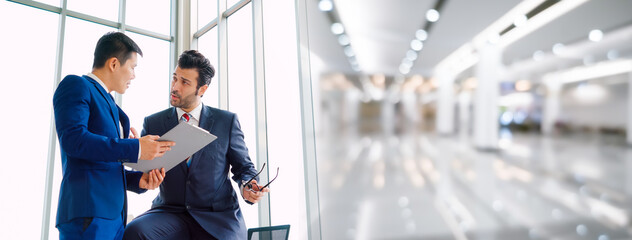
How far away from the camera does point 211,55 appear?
3725mm

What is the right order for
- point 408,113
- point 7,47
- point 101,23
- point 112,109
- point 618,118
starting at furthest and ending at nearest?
point 101,23
point 7,47
point 112,109
point 408,113
point 618,118

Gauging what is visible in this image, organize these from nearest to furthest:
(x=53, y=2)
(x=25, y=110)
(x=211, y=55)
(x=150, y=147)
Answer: (x=150, y=147) → (x=25, y=110) → (x=53, y=2) → (x=211, y=55)

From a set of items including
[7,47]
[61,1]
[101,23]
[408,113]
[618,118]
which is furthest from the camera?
[101,23]

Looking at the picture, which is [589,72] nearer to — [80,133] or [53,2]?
[80,133]

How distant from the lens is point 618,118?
0.47 m

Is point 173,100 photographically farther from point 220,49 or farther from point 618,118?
point 220,49

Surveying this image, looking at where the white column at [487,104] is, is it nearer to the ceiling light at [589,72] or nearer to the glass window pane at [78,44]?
the ceiling light at [589,72]

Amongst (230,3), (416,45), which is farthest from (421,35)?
(230,3)

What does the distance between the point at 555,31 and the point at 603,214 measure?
1.00 feet

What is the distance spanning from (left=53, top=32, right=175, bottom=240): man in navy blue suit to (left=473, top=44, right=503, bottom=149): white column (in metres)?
1.06

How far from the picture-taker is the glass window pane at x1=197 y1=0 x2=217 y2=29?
12.3ft

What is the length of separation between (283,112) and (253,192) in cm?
124

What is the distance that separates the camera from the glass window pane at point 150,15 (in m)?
3.77

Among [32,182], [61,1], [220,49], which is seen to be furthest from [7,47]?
[220,49]
